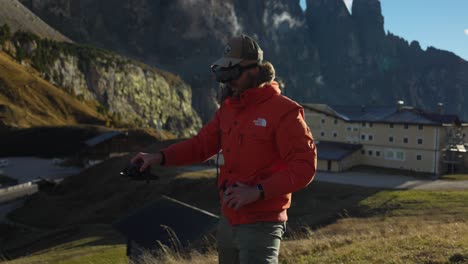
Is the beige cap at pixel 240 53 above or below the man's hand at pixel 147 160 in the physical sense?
above

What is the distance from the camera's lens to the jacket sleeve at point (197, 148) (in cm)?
565

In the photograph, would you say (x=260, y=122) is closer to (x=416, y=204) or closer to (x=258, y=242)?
(x=258, y=242)

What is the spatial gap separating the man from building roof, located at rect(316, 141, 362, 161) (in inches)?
1988

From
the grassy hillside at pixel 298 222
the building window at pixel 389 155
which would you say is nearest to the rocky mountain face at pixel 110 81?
the grassy hillside at pixel 298 222

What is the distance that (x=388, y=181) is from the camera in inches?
1766

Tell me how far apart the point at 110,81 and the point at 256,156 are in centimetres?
14772

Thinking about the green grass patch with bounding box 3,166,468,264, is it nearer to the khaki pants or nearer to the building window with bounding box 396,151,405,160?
the khaki pants

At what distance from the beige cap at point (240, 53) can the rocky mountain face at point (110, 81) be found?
110 meters

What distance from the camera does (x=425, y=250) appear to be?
891 centimetres

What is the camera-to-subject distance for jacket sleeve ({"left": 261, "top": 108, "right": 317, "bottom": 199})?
14.3 feet

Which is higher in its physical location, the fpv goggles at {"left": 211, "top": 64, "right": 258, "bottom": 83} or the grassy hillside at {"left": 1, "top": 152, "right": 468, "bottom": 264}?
the fpv goggles at {"left": 211, "top": 64, "right": 258, "bottom": 83}

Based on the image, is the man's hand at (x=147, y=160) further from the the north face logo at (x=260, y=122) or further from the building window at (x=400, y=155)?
the building window at (x=400, y=155)

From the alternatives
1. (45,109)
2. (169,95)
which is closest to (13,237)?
(45,109)

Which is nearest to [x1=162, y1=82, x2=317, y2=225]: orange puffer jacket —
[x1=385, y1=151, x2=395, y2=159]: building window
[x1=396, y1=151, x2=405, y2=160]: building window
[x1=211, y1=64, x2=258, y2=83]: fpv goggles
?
[x1=211, y1=64, x2=258, y2=83]: fpv goggles
